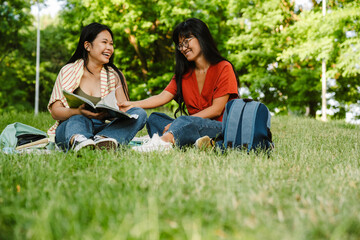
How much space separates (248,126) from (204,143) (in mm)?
464

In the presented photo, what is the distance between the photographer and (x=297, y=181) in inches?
76.0

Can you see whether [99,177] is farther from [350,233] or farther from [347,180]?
[347,180]

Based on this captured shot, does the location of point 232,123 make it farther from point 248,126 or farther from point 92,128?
point 92,128

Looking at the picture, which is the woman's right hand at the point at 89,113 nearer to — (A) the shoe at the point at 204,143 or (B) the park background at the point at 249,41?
(A) the shoe at the point at 204,143

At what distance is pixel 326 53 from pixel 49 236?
11583mm

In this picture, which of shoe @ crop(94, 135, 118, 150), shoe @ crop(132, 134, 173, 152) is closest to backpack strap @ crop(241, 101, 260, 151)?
shoe @ crop(132, 134, 173, 152)

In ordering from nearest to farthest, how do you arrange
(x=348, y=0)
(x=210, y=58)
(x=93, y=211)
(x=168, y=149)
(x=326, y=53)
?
(x=93, y=211)
(x=168, y=149)
(x=210, y=58)
(x=326, y=53)
(x=348, y=0)

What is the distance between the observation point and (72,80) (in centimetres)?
345

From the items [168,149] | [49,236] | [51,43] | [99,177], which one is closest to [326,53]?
[168,149]

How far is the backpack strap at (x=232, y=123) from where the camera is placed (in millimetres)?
2975

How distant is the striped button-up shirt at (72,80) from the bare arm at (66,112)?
5cm

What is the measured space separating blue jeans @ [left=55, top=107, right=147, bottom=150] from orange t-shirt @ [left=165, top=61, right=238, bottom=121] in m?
0.74

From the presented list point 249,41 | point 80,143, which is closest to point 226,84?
point 80,143

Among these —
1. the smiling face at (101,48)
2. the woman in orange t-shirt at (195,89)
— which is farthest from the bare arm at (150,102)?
the smiling face at (101,48)
